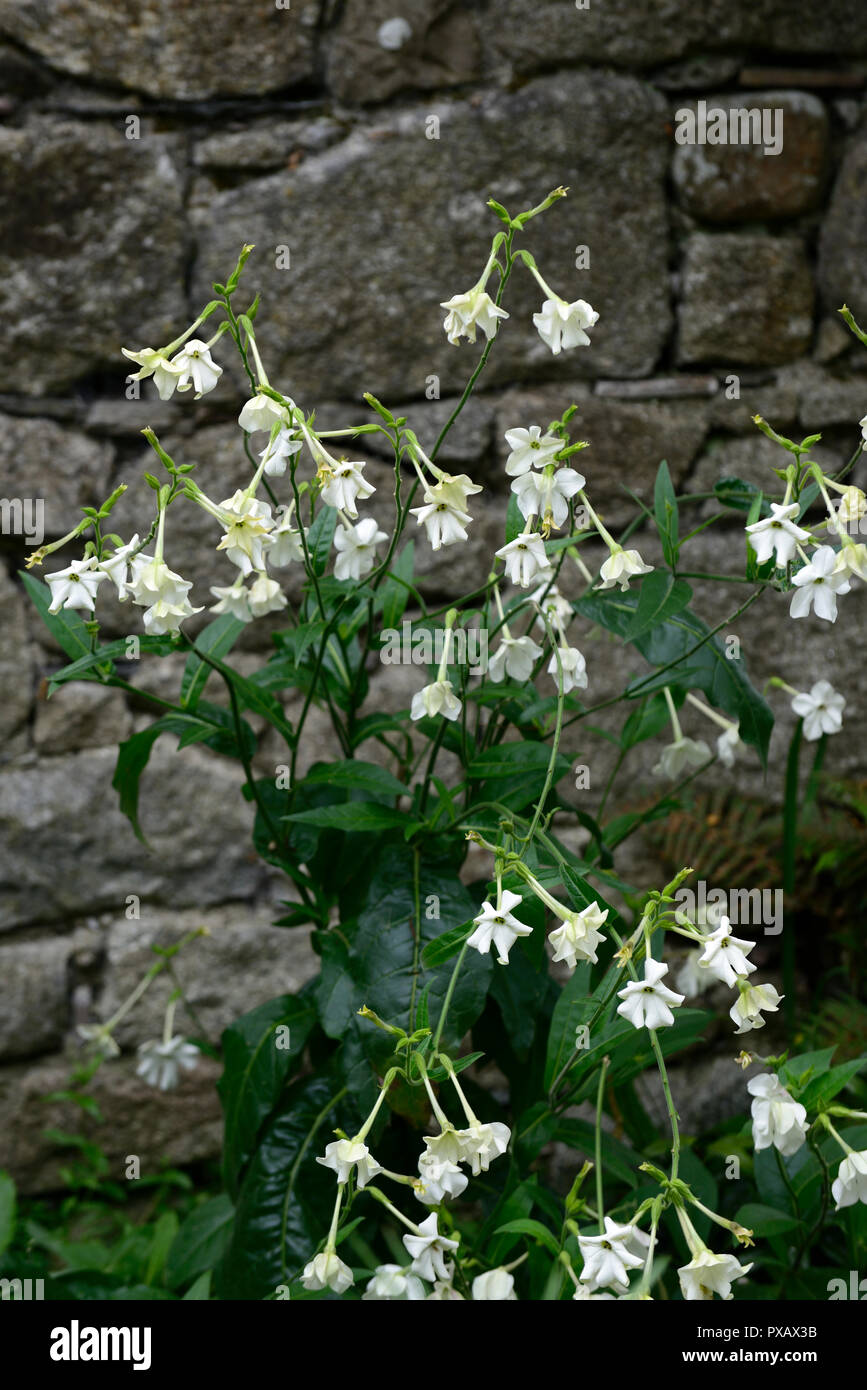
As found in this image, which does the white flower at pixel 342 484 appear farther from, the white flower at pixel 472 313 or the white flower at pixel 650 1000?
the white flower at pixel 650 1000

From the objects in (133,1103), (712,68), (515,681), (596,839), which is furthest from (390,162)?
(133,1103)

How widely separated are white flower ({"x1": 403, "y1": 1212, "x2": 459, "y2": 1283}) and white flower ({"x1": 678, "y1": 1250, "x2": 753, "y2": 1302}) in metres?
0.20

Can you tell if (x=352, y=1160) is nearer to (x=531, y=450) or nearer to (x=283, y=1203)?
(x=283, y=1203)

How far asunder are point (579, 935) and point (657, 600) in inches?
16.6

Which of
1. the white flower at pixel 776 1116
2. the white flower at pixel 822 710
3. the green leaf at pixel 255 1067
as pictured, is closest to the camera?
the white flower at pixel 776 1116

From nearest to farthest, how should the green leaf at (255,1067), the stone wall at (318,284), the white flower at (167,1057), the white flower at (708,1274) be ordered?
the white flower at (708,1274) < the green leaf at (255,1067) < the white flower at (167,1057) < the stone wall at (318,284)

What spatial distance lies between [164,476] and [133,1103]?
1.15 meters

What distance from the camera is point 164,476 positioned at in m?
1.96

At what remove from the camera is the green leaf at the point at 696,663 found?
1271 mm

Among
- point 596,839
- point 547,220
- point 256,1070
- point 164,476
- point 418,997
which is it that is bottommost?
point 256,1070

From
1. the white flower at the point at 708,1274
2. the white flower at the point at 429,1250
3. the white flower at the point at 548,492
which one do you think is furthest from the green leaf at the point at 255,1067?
the white flower at the point at 548,492

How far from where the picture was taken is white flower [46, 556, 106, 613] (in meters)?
1.07
